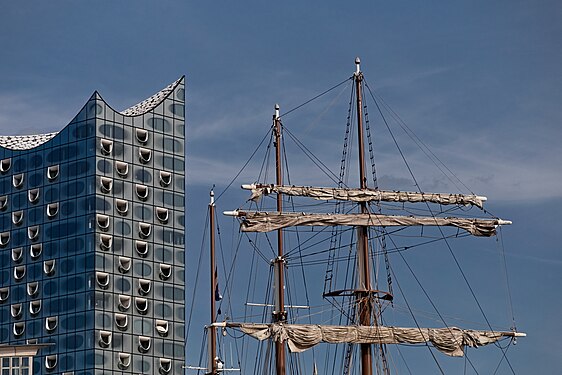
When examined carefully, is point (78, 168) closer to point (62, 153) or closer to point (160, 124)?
point (62, 153)

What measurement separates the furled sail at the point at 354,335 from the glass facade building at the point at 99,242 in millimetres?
47124

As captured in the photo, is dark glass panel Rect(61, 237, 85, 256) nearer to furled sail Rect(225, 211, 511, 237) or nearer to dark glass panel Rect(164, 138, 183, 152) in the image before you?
dark glass panel Rect(164, 138, 183, 152)

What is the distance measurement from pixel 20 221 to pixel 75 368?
21.3 m

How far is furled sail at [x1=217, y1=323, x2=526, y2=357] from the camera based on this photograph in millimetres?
104812

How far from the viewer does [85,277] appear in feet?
497

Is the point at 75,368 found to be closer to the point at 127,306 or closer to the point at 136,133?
the point at 127,306

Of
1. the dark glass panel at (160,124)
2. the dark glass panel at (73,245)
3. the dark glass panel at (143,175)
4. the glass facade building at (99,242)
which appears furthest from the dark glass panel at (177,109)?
the dark glass panel at (73,245)

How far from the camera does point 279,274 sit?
110312 mm

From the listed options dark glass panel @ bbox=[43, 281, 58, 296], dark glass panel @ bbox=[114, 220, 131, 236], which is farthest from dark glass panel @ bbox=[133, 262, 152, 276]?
dark glass panel @ bbox=[43, 281, 58, 296]

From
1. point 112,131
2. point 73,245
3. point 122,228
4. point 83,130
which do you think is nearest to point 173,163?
point 112,131

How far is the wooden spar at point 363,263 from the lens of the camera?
4144 inches

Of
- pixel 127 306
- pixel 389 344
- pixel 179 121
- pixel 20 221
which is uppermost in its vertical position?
pixel 179 121

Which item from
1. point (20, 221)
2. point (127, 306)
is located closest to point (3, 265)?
point (20, 221)

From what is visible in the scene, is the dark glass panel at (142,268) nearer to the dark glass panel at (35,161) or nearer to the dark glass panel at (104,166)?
the dark glass panel at (104,166)
